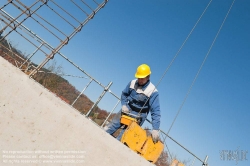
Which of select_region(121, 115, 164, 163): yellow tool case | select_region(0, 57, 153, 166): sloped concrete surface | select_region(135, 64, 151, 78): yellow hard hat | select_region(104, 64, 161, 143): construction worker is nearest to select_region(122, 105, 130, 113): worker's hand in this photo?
select_region(104, 64, 161, 143): construction worker

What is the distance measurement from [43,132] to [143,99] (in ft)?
7.19

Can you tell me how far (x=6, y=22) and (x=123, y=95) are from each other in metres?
2.62

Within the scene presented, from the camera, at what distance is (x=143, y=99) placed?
467cm

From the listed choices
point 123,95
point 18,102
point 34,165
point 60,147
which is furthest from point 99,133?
point 123,95

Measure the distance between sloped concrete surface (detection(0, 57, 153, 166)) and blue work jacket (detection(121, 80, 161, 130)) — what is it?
1.29 meters

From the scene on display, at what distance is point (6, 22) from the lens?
12.8ft

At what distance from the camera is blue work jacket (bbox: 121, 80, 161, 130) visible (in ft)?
14.9

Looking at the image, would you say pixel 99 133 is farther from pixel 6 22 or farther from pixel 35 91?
pixel 6 22

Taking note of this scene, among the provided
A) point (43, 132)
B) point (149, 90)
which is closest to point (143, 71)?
point (149, 90)

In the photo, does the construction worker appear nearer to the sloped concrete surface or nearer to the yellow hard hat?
the yellow hard hat

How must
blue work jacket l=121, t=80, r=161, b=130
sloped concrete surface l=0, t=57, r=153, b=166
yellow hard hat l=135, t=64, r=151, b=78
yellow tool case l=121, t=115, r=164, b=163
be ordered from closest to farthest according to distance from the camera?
1. sloped concrete surface l=0, t=57, r=153, b=166
2. yellow tool case l=121, t=115, r=164, b=163
3. blue work jacket l=121, t=80, r=161, b=130
4. yellow hard hat l=135, t=64, r=151, b=78

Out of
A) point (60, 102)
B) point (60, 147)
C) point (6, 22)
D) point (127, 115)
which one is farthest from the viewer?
point (127, 115)

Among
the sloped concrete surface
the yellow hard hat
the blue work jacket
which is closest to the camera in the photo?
the sloped concrete surface

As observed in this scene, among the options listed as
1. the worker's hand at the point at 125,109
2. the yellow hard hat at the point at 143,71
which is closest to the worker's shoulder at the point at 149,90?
the yellow hard hat at the point at 143,71
